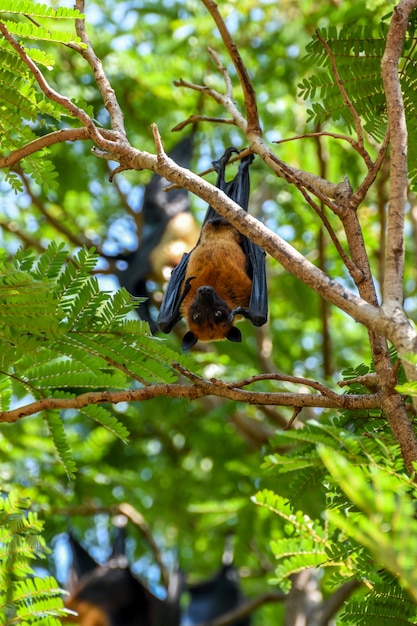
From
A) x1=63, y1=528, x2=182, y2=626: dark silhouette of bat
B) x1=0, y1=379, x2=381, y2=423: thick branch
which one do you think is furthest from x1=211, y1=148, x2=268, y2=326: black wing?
x1=63, y1=528, x2=182, y2=626: dark silhouette of bat

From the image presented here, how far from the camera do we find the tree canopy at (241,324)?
9.50ft

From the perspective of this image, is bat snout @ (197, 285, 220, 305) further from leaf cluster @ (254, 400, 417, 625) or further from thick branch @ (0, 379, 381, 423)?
thick branch @ (0, 379, 381, 423)

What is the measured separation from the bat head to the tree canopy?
52 centimetres

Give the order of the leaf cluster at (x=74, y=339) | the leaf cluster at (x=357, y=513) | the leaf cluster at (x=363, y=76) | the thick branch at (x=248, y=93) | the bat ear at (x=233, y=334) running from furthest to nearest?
1. the bat ear at (x=233, y=334)
2. the thick branch at (x=248, y=93)
3. the leaf cluster at (x=363, y=76)
4. the leaf cluster at (x=74, y=339)
5. the leaf cluster at (x=357, y=513)

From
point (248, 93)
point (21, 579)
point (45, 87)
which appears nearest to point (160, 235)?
point (248, 93)

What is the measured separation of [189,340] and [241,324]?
150 inches

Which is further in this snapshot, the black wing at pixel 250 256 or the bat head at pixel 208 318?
the bat head at pixel 208 318

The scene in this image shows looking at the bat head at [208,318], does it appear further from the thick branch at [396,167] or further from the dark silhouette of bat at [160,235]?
the dark silhouette of bat at [160,235]

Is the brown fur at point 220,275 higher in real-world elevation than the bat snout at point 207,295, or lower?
higher

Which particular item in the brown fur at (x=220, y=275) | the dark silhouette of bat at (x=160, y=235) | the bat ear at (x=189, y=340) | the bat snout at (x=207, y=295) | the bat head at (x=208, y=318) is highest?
the dark silhouette of bat at (x=160, y=235)

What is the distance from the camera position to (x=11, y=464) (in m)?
8.00

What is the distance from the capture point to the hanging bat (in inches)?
201

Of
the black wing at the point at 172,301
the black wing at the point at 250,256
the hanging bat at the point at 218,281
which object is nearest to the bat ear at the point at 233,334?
the hanging bat at the point at 218,281

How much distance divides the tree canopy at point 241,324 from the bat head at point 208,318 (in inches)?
20.3
